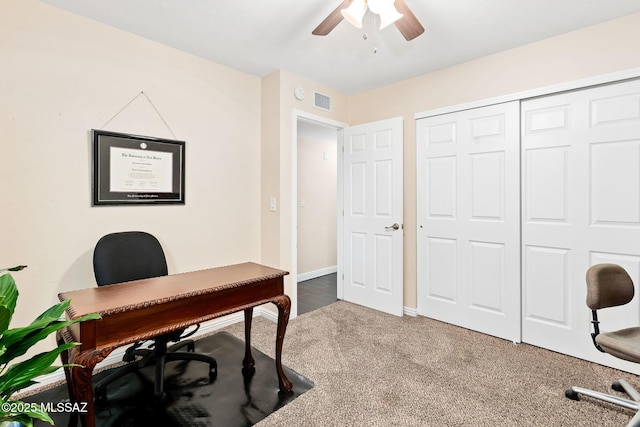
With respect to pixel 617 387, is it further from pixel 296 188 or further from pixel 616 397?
pixel 296 188

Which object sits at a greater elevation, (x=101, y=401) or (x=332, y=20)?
(x=332, y=20)

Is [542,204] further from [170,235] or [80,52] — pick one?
[80,52]

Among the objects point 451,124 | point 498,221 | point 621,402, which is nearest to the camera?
point 621,402

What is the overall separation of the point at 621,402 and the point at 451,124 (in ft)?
7.64

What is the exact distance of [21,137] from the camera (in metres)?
2.01

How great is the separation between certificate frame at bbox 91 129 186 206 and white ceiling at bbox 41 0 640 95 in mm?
844

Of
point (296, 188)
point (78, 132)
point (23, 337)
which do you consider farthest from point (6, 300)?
point (296, 188)

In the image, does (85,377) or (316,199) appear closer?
(85,377)

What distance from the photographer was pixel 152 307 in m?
1.48

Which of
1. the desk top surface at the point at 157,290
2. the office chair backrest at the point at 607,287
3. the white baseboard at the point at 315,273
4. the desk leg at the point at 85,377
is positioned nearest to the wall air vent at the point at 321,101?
the desk top surface at the point at 157,290

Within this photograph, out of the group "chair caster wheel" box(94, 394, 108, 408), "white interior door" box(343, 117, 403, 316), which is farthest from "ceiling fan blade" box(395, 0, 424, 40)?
"chair caster wheel" box(94, 394, 108, 408)

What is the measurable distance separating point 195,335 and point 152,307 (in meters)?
1.53

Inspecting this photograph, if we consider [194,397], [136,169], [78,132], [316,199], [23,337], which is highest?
[78,132]

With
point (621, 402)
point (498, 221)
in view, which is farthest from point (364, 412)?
point (498, 221)
